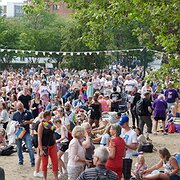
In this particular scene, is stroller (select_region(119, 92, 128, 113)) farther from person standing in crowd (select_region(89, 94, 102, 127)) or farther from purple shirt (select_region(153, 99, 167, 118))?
person standing in crowd (select_region(89, 94, 102, 127))

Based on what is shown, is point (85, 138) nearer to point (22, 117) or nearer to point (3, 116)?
point (22, 117)

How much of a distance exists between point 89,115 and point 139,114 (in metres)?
1.71

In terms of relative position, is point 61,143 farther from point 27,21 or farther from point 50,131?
point 27,21

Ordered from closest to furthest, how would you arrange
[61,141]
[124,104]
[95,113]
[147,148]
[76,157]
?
1. [76,157]
2. [61,141]
3. [147,148]
4. [95,113]
5. [124,104]

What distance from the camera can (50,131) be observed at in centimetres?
1166

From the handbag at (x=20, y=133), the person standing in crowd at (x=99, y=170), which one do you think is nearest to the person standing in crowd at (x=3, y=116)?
the handbag at (x=20, y=133)

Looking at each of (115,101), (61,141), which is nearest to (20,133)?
(61,141)

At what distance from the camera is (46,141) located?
1163 cm

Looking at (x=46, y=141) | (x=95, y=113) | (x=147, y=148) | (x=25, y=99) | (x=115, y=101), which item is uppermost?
(x=25, y=99)

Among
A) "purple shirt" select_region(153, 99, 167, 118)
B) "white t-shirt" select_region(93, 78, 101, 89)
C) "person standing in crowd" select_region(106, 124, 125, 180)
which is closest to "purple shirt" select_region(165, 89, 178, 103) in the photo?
"purple shirt" select_region(153, 99, 167, 118)

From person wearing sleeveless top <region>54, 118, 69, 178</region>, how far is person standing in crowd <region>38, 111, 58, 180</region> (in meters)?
0.63

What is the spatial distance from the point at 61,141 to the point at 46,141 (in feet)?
2.83

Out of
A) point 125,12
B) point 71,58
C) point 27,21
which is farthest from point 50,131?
point 27,21

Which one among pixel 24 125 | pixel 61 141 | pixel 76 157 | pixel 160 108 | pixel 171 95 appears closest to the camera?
pixel 76 157
